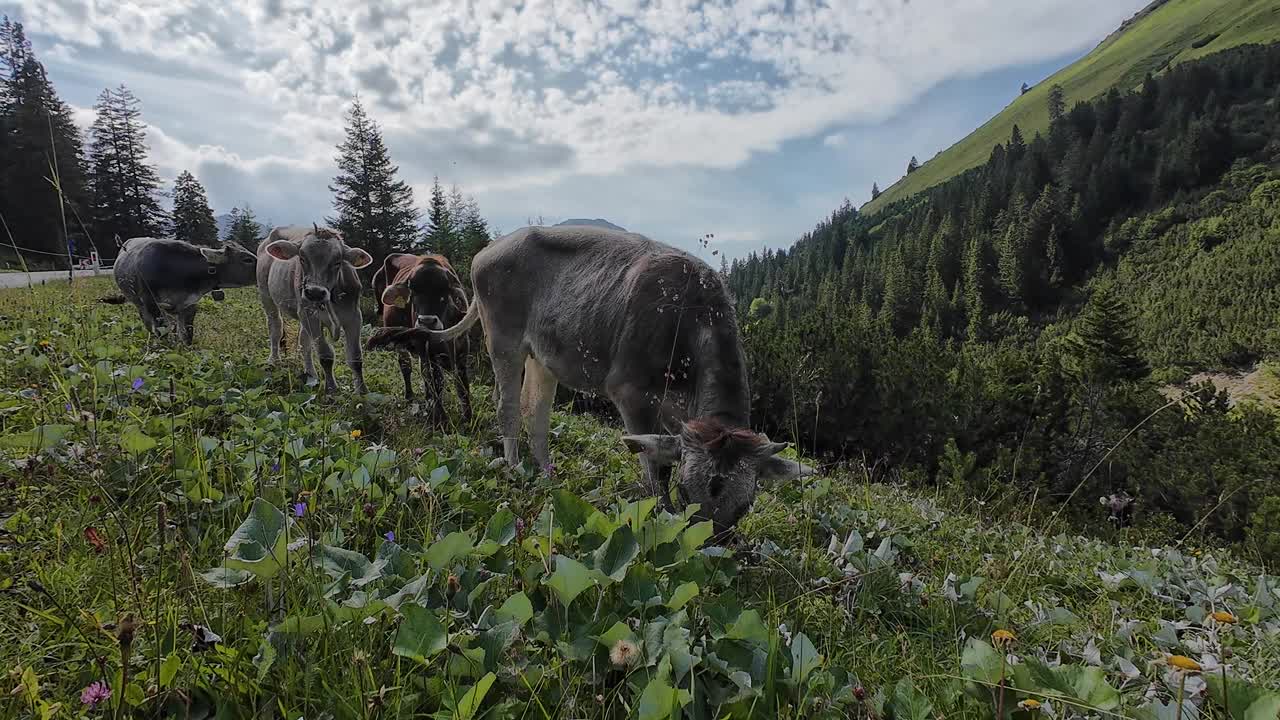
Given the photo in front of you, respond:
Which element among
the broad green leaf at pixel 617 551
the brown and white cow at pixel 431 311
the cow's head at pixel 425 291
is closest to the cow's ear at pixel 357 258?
the brown and white cow at pixel 431 311

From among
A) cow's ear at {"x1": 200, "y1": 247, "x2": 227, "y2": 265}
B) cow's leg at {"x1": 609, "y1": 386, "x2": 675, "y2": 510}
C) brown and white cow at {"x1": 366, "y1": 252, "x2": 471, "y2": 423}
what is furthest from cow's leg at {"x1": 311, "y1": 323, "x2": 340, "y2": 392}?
cow's leg at {"x1": 609, "y1": 386, "x2": 675, "y2": 510}

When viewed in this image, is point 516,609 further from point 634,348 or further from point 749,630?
point 634,348

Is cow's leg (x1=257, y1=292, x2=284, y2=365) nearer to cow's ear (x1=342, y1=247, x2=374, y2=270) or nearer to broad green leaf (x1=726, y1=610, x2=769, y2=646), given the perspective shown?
cow's ear (x1=342, y1=247, x2=374, y2=270)

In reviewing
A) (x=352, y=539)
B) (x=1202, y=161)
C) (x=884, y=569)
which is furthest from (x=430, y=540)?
(x=1202, y=161)

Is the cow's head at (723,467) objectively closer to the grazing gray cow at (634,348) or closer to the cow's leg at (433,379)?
the grazing gray cow at (634,348)

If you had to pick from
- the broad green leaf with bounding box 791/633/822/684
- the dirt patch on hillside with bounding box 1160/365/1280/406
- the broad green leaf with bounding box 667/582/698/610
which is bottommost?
the dirt patch on hillside with bounding box 1160/365/1280/406

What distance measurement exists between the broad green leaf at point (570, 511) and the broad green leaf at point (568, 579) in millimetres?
625

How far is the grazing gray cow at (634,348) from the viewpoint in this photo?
4.17m

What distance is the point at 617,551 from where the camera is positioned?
2.23 m

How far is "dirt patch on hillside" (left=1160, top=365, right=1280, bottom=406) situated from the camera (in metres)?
71.4

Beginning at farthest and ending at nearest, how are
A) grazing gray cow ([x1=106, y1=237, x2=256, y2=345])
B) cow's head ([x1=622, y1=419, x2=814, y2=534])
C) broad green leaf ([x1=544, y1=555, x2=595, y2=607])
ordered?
grazing gray cow ([x1=106, y1=237, x2=256, y2=345]) → cow's head ([x1=622, y1=419, x2=814, y2=534]) → broad green leaf ([x1=544, y1=555, x2=595, y2=607])

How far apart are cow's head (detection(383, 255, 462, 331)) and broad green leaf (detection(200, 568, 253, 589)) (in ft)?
25.8

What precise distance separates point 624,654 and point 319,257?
9.50m

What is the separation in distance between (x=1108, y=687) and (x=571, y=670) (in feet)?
5.15
